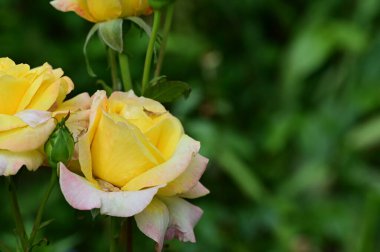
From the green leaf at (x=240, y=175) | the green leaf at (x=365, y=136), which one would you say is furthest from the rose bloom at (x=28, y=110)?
the green leaf at (x=365, y=136)

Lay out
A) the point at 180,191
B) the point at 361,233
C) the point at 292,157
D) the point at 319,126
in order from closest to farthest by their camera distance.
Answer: the point at 180,191
the point at 361,233
the point at 319,126
the point at 292,157

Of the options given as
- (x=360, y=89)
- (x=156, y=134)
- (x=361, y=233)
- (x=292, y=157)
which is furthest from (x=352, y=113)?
(x=156, y=134)

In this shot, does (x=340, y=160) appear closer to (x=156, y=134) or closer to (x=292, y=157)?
(x=292, y=157)

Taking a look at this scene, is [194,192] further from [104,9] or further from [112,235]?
[104,9]

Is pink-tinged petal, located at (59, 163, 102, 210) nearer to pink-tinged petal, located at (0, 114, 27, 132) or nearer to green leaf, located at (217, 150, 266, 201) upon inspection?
pink-tinged petal, located at (0, 114, 27, 132)

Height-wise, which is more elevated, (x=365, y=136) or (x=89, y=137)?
(x=89, y=137)

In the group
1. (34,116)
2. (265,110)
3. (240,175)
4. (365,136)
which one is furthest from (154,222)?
(265,110)
